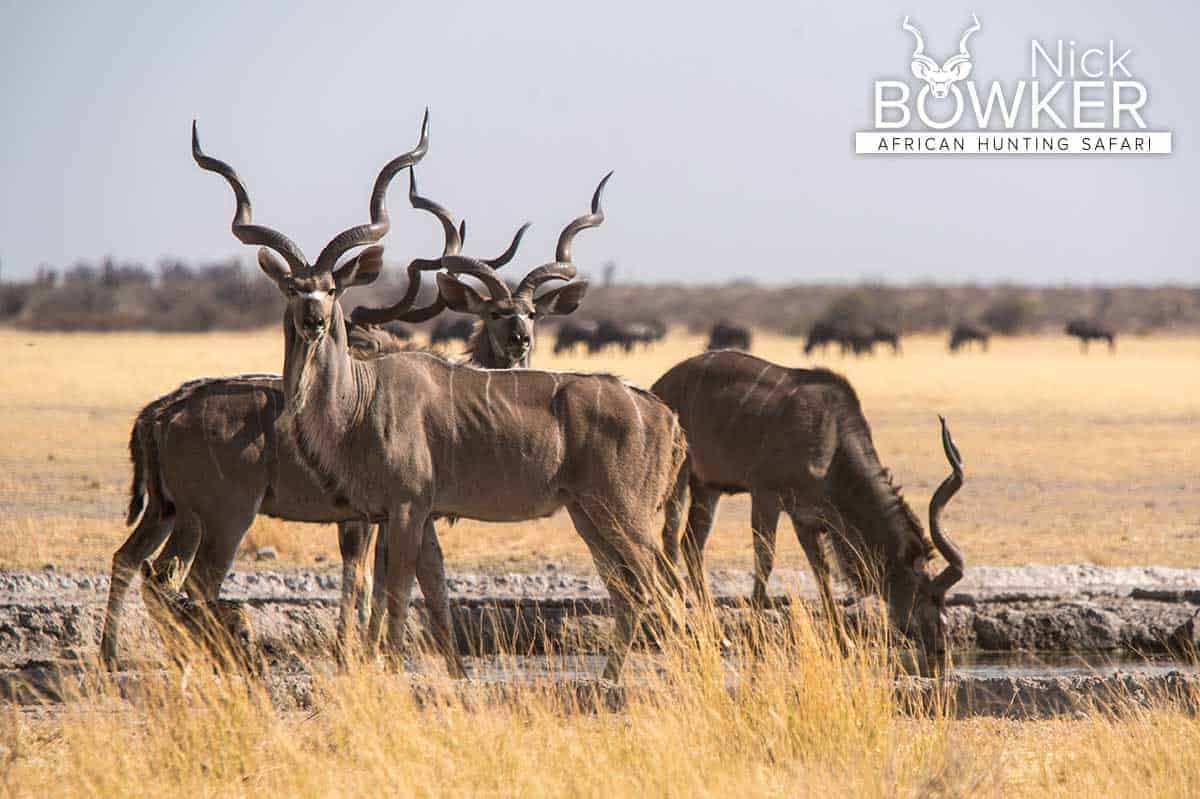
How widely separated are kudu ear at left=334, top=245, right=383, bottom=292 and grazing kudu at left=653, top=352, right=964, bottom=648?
295 centimetres

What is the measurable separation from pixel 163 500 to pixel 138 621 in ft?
2.61

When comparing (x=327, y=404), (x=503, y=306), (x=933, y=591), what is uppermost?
(x=503, y=306)

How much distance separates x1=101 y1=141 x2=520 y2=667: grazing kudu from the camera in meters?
9.23

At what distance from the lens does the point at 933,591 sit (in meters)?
10.4

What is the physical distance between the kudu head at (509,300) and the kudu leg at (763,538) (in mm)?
1769

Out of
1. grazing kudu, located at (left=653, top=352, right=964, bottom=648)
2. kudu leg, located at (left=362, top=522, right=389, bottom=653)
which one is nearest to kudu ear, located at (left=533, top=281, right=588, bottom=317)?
grazing kudu, located at (left=653, top=352, right=964, bottom=648)

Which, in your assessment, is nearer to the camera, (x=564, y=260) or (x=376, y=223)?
(x=376, y=223)

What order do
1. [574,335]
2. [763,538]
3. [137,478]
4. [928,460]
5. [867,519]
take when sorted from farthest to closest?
[574,335] < [928,460] < [867,519] < [763,538] < [137,478]

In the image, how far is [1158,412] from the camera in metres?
30.5

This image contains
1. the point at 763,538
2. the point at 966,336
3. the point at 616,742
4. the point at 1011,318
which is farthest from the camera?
the point at 1011,318

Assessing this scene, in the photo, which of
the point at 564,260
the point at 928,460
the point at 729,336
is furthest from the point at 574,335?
the point at 564,260

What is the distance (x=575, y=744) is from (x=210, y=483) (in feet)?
11.8

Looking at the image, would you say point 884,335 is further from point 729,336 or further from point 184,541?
point 184,541

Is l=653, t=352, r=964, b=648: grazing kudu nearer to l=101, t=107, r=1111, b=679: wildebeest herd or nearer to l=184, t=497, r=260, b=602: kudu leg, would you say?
l=101, t=107, r=1111, b=679: wildebeest herd
